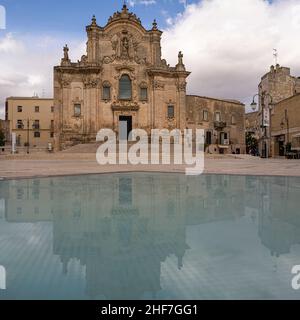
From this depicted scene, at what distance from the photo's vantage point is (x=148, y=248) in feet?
14.5

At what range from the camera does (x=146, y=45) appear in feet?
129

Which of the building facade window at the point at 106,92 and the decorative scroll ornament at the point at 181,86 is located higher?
the decorative scroll ornament at the point at 181,86

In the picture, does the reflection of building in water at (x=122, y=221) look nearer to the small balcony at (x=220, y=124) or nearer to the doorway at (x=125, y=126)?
the doorway at (x=125, y=126)

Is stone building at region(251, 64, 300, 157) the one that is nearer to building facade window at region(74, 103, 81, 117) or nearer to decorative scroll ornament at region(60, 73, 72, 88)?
building facade window at region(74, 103, 81, 117)

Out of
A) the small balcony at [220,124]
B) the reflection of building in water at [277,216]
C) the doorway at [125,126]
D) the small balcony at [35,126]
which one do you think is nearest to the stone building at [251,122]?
the small balcony at [220,124]

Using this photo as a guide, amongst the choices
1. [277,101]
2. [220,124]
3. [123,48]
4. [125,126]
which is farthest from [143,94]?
[277,101]

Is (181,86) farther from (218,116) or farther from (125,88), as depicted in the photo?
(218,116)

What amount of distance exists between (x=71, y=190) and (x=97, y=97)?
2872 centimetres

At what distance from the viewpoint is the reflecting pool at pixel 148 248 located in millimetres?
3158

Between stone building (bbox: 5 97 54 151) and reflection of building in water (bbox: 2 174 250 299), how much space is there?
170 feet

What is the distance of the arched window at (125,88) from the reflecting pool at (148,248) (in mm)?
31253

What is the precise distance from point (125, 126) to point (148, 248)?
35.6 metres

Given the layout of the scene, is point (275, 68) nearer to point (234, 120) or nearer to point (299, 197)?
point (234, 120)
